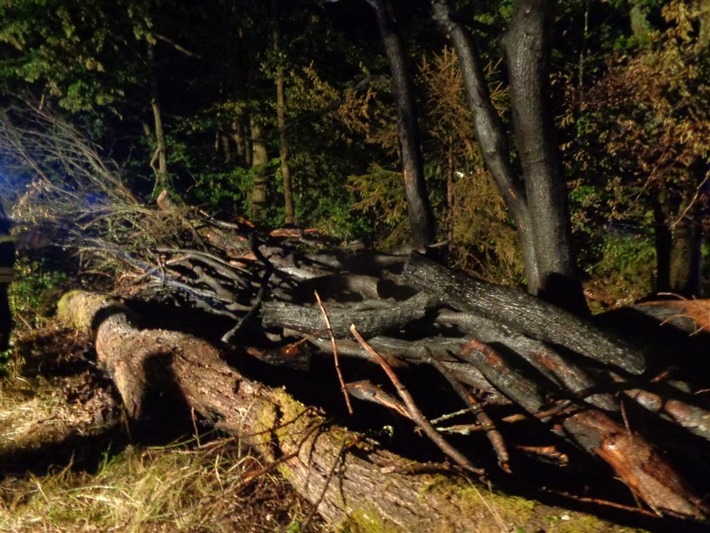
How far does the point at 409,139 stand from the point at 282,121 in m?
4.59

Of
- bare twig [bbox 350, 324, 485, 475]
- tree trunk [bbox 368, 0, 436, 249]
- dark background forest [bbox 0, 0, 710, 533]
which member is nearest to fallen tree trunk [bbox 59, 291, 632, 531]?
dark background forest [bbox 0, 0, 710, 533]

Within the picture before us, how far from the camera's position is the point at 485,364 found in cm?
439

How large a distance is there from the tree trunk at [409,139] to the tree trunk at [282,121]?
417 cm

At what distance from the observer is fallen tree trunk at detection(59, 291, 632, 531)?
3.19 metres

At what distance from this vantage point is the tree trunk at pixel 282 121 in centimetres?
1114

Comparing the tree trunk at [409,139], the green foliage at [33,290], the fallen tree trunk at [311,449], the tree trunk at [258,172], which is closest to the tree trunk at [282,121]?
the tree trunk at [258,172]

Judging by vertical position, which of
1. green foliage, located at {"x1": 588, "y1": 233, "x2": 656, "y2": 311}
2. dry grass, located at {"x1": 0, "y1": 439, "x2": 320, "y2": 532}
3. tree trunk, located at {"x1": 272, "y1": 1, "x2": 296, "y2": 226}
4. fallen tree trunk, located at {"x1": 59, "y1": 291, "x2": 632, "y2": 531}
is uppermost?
tree trunk, located at {"x1": 272, "y1": 1, "x2": 296, "y2": 226}

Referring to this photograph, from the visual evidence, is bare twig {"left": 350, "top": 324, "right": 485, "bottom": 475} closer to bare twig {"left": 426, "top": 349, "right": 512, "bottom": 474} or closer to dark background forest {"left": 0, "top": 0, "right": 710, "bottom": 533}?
dark background forest {"left": 0, "top": 0, "right": 710, "bottom": 533}

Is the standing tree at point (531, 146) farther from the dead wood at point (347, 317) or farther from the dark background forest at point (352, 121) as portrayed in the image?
the dead wood at point (347, 317)

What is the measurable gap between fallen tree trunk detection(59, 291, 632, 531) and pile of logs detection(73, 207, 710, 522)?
0.19 ft

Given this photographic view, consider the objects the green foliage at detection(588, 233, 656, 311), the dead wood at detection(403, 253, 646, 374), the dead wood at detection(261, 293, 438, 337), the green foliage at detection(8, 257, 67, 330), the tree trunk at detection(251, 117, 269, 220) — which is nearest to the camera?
the dead wood at detection(403, 253, 646, 374)

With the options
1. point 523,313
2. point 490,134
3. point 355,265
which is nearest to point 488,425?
point 523,313

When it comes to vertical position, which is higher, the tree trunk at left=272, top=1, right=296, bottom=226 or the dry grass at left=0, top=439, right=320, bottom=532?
the tree trunk at left=272, top=1, right=296, bottom=226

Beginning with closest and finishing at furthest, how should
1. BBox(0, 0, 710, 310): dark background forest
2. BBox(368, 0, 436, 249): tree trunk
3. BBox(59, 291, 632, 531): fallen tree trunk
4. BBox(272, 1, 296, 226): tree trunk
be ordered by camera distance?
BBox(59, 291, 632, 531): fallen tree trunk < BBox(368, 0, 436, 249): tree trunk < BBox(0, 0, 710, 310): dark background forest < BBox(272, 1, 296, 226): tree trunk
